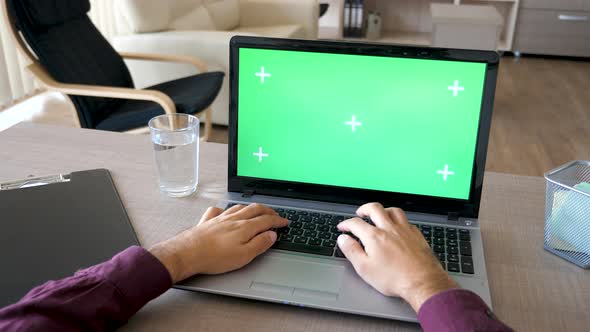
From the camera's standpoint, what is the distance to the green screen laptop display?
3.04 ft

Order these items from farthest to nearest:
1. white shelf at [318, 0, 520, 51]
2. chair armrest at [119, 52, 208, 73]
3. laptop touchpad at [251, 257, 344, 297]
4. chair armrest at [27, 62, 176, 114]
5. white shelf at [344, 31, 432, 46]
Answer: white shelf at [344, 31, 432, 46]
white shelf at [318, 0, 520, 51]
chair armrest at [119, 52, 208, 73]
chair armrest at [27, 62, 176, 114]
laptop touchpad at [251, 257, 344, 297]

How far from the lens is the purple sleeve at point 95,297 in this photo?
0.66 metres

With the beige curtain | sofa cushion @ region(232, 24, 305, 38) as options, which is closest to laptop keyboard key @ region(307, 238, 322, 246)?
the beige curtain

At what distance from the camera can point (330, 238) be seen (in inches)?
35.1

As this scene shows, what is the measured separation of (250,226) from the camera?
0.86 metres

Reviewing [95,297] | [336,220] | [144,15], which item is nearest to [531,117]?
[144,15]

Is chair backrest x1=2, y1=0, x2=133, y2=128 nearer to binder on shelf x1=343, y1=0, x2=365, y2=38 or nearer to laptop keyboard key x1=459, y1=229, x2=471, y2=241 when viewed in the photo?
laptop keyboard key x1=459, y1=229, x2=471, y2=241

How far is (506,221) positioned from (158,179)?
2.09 ft

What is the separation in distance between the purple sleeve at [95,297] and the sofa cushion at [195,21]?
103 inches

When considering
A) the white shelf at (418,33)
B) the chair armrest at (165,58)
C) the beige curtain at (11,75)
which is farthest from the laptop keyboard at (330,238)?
the white shelf at (418,33)

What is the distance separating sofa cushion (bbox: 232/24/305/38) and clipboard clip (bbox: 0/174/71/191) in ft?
9.46

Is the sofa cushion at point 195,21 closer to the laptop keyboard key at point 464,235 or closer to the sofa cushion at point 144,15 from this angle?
the sofa cushion at point 144,15

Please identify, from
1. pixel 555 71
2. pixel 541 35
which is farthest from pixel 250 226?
pixel 541 35

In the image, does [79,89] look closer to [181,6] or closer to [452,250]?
[181,6]
